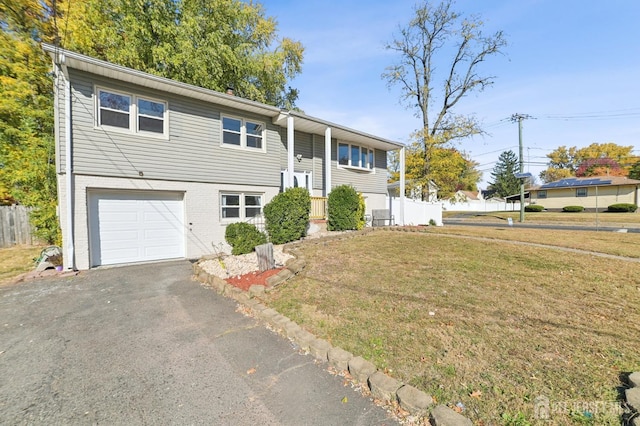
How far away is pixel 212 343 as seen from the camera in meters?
3.57

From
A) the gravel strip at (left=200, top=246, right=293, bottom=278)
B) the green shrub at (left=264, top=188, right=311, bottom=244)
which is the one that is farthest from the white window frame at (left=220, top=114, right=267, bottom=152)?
the gravel strip at (left=200, top=246, right=293, bottom=278)

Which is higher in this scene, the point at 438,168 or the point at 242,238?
the point at 438,168

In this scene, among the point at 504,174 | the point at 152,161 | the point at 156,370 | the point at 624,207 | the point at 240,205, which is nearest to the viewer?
the point at 156,370

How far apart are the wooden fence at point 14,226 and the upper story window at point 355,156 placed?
14767 mm

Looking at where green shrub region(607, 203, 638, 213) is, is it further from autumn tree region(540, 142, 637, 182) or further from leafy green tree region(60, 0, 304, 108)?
leafy green tree region(60, 0, 304, 108)


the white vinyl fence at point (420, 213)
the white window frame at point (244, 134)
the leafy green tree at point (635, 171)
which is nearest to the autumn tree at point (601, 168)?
the leafy green tree at point (635, 171)

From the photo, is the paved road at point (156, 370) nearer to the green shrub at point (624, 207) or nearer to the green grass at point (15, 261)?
the green grass at point (15, 261)

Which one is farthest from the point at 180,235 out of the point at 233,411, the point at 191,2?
the point at 191,2

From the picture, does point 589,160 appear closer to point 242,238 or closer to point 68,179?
point 242,238

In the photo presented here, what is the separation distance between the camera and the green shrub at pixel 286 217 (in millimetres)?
9203

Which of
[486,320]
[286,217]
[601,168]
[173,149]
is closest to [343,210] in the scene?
[286,217]

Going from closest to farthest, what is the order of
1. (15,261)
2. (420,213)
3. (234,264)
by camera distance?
1. (234,264)
2. (15,261)
3. (420,213)

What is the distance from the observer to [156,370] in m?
2.97

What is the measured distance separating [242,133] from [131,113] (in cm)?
359
